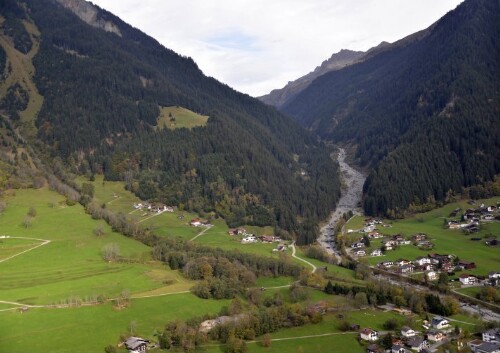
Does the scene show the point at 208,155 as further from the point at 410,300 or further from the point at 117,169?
the point at 410,300

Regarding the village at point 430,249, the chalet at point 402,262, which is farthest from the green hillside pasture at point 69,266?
the village at point 430,249

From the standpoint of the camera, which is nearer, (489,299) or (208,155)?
(489,299)

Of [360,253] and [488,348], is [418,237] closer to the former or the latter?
[360,253]

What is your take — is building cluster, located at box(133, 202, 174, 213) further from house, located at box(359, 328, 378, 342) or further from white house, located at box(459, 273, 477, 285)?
house, located at box(359, 328, 378, 342)

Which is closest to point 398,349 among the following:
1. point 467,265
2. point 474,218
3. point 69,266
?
point 467,265

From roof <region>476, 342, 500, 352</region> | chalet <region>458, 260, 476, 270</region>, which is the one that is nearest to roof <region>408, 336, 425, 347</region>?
roof <region>476, 342, 500, 352</region>

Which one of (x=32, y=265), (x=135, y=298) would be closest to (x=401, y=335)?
(x=135, y=298)
